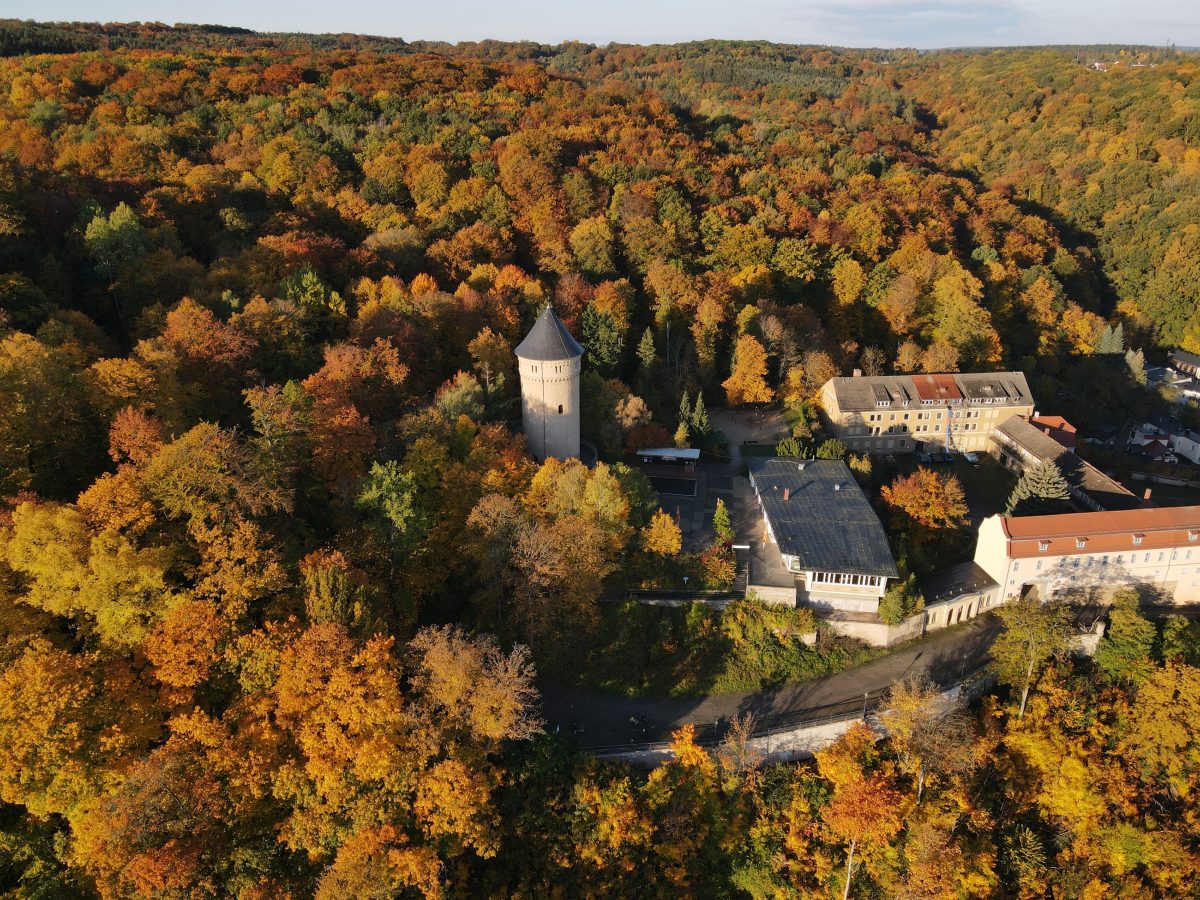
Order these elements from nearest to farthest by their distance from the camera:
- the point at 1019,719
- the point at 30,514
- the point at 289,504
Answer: the point at 30,514, the point at 289,504, the point at 1019,719

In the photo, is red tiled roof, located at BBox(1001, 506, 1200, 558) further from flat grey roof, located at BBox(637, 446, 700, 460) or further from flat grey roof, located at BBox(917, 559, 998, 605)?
flat grey roof, located at BBox(637, 446, 700, 460)

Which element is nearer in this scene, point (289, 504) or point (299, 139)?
point (289, 504)

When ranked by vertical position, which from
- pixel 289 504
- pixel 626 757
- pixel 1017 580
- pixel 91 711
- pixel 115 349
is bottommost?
pixel 626 757

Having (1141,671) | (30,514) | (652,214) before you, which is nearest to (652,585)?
(1141,671)

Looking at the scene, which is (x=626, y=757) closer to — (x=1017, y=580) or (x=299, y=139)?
(x=1017, y=580)

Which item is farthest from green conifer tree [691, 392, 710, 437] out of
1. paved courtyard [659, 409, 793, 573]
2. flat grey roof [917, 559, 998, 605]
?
flat grey roof [917, 559, 998, 605]

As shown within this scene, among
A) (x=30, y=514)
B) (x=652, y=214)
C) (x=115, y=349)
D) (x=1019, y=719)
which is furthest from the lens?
(x=652, y=214)

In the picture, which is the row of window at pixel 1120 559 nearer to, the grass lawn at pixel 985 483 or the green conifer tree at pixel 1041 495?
the green conifer tree at pixel 1041 495

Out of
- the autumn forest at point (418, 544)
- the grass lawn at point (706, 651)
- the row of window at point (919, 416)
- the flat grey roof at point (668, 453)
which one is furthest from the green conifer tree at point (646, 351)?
the grass lawn at point (706, 651)
